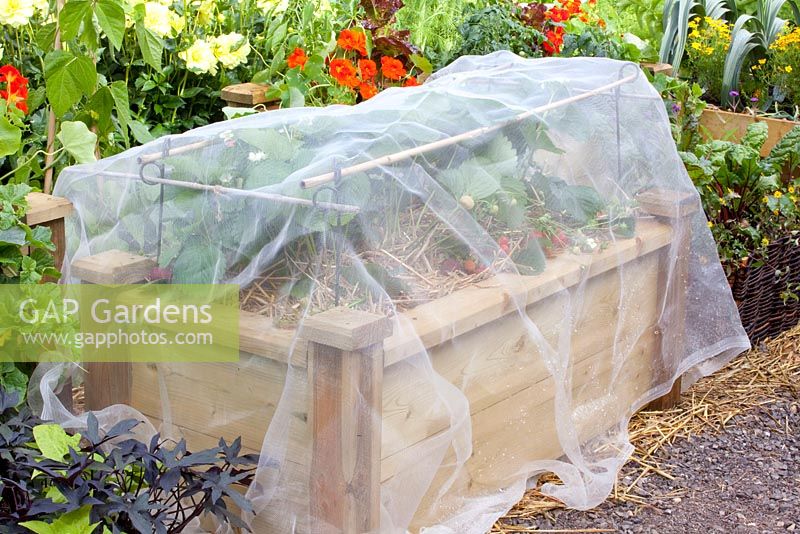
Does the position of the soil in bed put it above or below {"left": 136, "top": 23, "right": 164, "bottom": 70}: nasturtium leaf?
below

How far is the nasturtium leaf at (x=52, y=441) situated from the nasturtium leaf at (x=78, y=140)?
792 millimetres

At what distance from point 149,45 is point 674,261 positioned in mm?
1570

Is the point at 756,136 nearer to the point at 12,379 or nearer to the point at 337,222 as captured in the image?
the point at 337,222

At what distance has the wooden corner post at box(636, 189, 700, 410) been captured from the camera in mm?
2961

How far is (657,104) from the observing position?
301 cm

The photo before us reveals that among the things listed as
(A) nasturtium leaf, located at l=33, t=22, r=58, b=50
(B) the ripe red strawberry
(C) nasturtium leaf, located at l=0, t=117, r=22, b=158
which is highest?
(A) nasturtium leaf, located at l=33, t=22, r=58, b=50

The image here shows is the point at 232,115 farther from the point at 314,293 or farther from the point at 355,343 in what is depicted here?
the point at 355,343

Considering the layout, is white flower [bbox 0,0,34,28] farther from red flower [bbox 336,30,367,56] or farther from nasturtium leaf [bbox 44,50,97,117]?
red flower [bbox 336,30,367,56]

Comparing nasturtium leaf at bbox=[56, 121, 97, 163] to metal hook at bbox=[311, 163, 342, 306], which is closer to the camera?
metal hook at bbox=[311, 163, 342, 306]

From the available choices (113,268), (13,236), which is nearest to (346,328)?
(113,268)

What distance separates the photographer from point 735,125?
14.1 ft

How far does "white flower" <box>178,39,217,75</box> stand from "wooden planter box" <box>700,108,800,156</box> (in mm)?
2060

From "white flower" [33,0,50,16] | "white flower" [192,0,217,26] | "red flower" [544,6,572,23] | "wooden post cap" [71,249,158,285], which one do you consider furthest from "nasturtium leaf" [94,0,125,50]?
"red flower" [544,6,572,23]

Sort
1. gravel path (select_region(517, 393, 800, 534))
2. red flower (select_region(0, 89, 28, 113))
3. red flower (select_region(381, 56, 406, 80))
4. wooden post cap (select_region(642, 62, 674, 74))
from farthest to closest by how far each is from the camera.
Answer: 1. wooden post cap (select_region(642, 62, 674, 74))
2. red flower (select_region(381, 56, 406, 80))
3. gravel path (select_region(517, 393, 800, 534))
4. red flower (select_region(0, 89, 28, 113))
